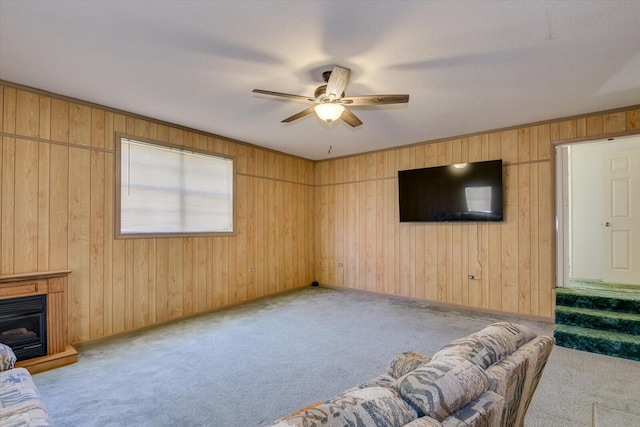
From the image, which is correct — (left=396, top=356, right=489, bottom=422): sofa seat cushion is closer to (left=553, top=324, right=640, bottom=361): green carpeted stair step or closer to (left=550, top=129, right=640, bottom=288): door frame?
(left=553, top=324, right=640, bottom=361): green carpeted stair step

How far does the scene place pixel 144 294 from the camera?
3.98 meters

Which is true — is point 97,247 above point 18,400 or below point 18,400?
above

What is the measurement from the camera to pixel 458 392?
103cm

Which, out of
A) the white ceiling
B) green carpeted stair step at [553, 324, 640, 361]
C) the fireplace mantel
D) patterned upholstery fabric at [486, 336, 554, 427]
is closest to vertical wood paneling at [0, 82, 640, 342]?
the fireplace mantel

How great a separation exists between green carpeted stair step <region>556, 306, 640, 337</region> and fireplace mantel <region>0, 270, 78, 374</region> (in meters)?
5.24

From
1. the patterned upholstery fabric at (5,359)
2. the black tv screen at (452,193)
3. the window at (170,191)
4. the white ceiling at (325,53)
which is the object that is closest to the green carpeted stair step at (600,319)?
the black tv screen at (452,193)

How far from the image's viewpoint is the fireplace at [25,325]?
112 inches

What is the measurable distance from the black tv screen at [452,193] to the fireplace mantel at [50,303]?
4591 millimetres

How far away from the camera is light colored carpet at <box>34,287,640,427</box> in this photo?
2.26 metres

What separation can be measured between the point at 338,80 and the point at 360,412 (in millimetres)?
2275

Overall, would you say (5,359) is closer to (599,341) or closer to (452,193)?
(599,341)

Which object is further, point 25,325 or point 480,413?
point 25,325

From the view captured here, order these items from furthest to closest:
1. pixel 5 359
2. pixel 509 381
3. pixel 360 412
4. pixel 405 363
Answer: pixel 5 359, pixel 405 363, pixel 509 381, pixel 360 412

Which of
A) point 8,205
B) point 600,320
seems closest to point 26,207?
point 8,205
